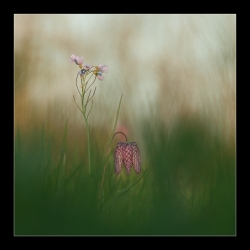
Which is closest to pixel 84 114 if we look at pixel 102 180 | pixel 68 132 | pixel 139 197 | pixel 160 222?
pixel 68 132

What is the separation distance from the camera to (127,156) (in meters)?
3.45

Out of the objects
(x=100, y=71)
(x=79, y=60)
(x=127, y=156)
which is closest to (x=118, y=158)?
(x=127, y=156)

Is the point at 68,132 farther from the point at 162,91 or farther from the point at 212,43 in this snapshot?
the point at 212,43

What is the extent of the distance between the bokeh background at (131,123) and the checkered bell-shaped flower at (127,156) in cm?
5

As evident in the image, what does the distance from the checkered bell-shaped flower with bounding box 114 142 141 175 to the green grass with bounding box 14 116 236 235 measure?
0.05 m

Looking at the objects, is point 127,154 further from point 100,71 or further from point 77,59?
point 77,59

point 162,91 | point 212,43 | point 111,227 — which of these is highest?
point 212,43

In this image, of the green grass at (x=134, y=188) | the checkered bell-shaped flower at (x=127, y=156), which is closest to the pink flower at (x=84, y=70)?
the green grass at (x=134, y=188)

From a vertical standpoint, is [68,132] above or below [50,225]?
above

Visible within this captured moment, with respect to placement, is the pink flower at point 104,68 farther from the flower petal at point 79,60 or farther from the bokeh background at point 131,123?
the flower petal at point 79,60

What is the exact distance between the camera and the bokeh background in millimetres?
3475

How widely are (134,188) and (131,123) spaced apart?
47 cm

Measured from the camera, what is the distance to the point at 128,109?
11.5 ft

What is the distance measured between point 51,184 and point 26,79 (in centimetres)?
80
